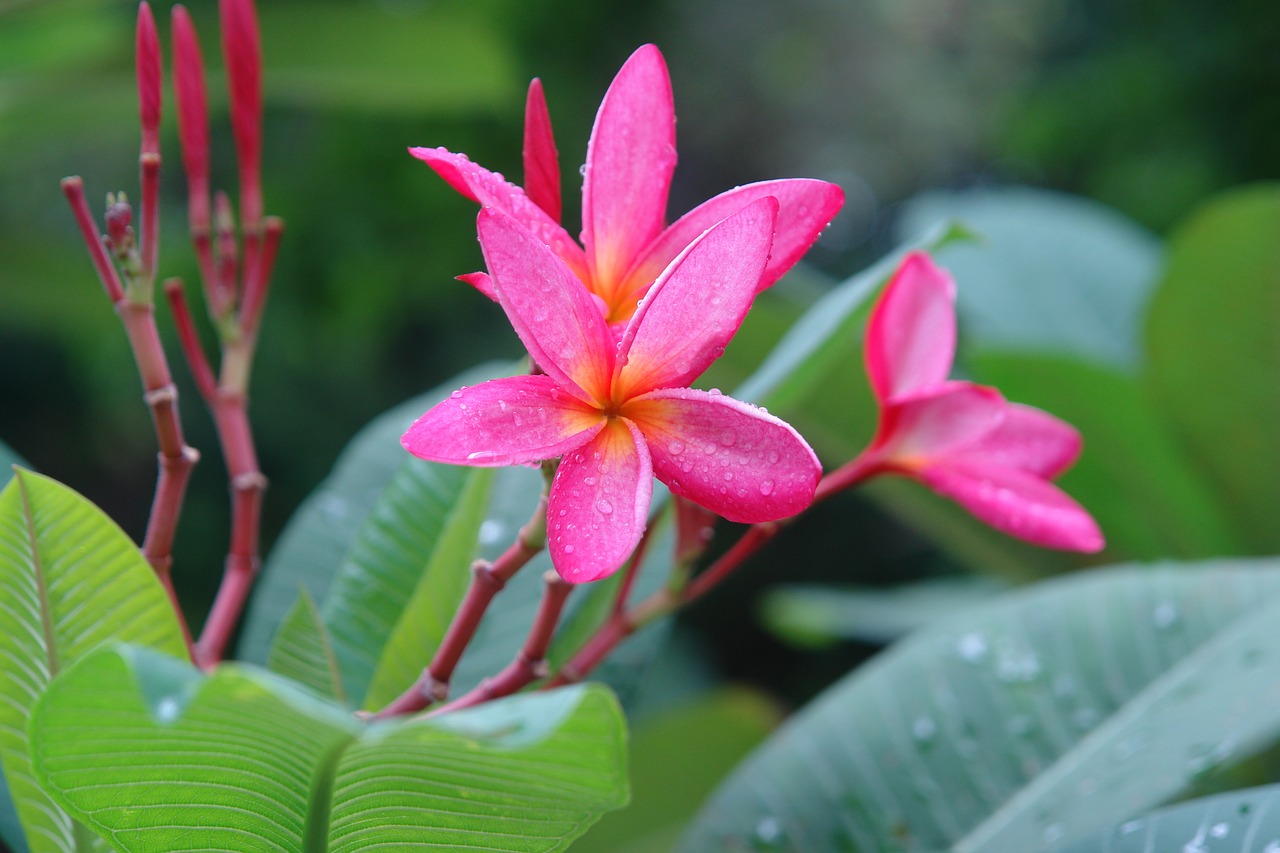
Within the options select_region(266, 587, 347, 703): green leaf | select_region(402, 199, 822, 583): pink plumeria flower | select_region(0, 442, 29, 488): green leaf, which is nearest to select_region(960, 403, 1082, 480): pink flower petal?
select_region(402, 199, 822, 583): pink plumeria flower

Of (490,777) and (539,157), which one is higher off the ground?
(539,157)

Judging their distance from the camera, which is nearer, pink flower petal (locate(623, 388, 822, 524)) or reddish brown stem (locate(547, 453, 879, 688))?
pink flower petal (locate(623, 388, 822, 524))

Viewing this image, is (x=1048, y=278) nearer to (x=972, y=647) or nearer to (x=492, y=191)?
(x=972, y=647)

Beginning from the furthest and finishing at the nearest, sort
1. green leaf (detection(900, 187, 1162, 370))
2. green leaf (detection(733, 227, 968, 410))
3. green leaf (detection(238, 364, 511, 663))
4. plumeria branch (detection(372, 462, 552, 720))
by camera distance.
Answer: green leaf (detection(900, 187, 1162, 370)) < green leaf (detection(238, 364, 511, 663)) < green leaf (detection(733, 227, 968, 410)) < plumeria branch (detection(372, 462, 552, 720))

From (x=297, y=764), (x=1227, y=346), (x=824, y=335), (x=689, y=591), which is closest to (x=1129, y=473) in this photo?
(x=1227, y=346)

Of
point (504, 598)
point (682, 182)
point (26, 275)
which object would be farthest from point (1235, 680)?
point (682, 182)

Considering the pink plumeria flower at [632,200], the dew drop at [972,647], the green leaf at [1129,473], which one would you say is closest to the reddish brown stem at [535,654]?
the pink plumeria flower at [632,200]

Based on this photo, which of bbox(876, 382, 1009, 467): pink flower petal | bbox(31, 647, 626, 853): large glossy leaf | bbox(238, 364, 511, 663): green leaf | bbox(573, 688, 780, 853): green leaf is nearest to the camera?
bbox(31, 647, 626, 853): large glossy leaf

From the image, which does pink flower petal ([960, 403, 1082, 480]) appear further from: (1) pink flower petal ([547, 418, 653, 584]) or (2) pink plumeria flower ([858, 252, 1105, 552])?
(1) pink flower petal ([547, 418, 653, 584])
